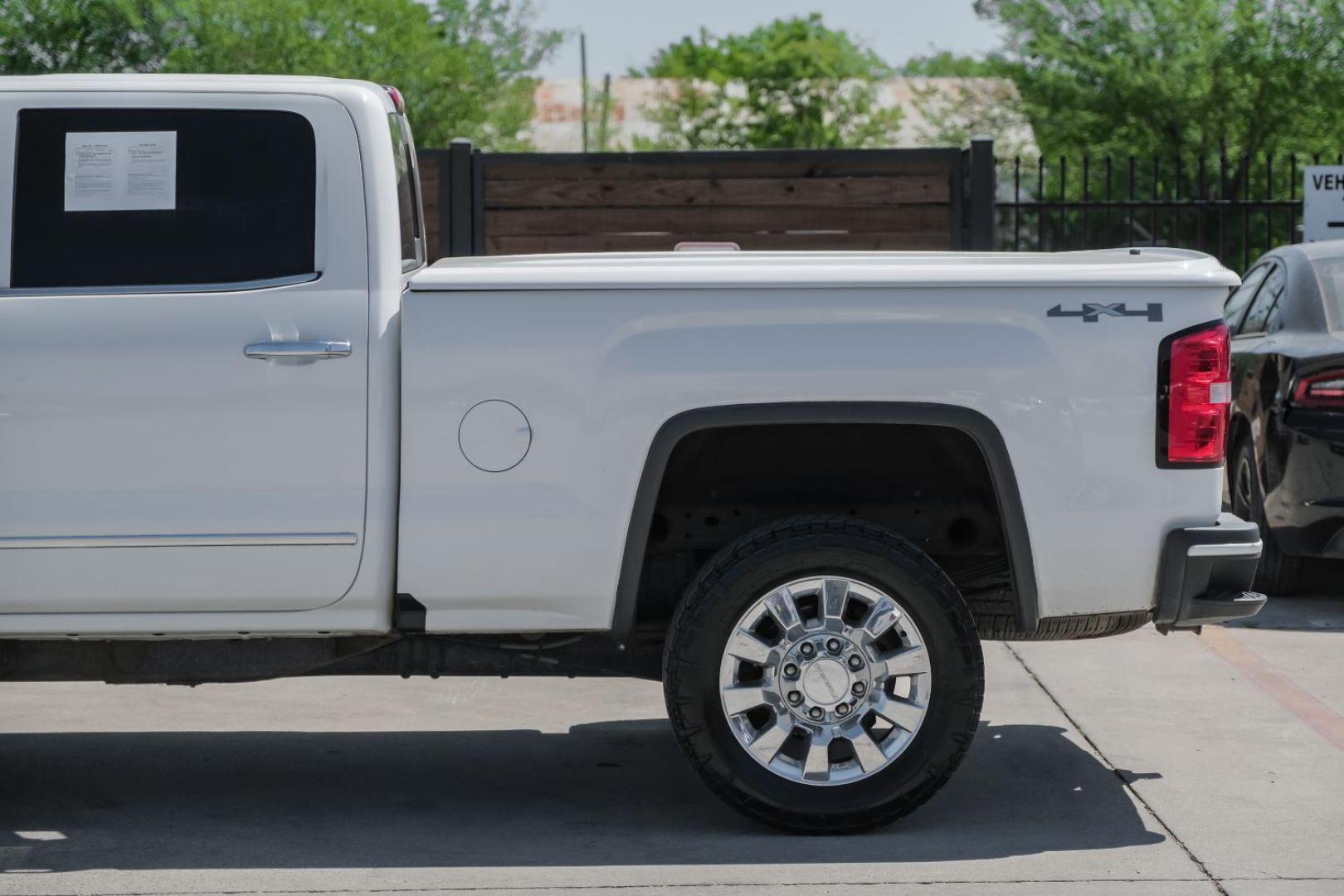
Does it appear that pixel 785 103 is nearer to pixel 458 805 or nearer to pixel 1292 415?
pixel 1292 415

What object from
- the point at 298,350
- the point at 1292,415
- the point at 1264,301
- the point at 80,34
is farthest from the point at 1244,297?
the point at 80,34

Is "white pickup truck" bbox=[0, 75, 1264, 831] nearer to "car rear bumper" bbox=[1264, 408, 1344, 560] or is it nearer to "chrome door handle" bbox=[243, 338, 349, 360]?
"chrome door handle" bbox=[243, 338, 349, 360]

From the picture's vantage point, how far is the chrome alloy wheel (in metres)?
4.84

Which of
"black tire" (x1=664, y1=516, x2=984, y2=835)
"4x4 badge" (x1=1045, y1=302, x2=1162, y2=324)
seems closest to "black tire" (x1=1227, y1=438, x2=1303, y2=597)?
"4x4 badge" (x1=1045, y1=302, x2=1162, y2=324)

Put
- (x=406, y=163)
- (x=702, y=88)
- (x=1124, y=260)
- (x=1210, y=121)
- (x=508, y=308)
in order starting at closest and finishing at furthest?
(x=508, y=308) → (x=1124, y=260) → (x=406, y=163) → (x=1210, y=121) → (x=702, y=88)

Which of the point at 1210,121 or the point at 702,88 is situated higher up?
the point at 702,88

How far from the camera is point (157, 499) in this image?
15.6 feet

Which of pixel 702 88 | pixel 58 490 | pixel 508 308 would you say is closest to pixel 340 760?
pixel 58 490

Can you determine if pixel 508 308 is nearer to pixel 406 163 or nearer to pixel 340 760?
pixel 406 163

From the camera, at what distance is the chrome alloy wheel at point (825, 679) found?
191 inches

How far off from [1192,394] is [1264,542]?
3.99 meters

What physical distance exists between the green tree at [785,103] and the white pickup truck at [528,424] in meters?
48.3

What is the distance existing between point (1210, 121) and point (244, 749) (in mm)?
25270

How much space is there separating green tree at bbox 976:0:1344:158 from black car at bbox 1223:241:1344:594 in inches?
750
